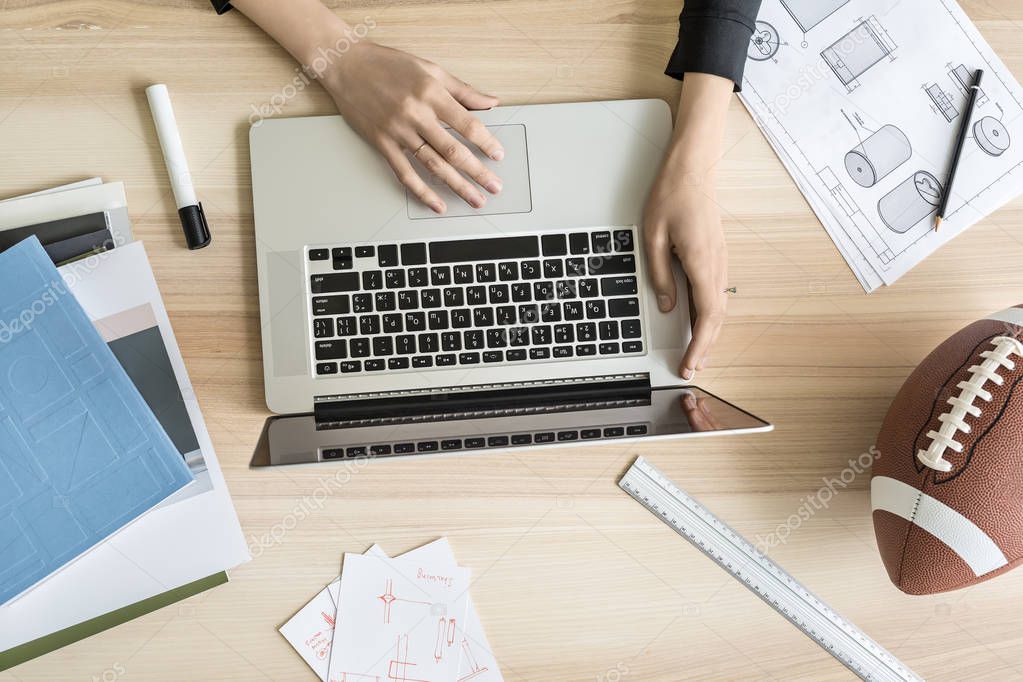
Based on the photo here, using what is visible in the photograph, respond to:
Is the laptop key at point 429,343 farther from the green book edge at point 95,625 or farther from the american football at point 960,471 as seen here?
the american football at point 960,471

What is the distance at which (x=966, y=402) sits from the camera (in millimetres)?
637

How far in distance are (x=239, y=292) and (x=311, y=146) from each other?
0.61ft

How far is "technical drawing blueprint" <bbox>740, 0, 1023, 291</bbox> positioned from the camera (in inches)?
31.0

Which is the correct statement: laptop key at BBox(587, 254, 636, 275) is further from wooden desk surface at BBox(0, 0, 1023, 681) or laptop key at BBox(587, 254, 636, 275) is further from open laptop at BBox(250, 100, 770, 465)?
wooden desk surface at BBox(0, 0, 1023, 681)

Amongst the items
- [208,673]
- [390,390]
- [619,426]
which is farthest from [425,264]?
[208,673]

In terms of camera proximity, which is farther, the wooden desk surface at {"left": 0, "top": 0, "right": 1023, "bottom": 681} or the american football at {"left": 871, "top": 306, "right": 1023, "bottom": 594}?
the wooden desk surface at {"left": 0, "top": 0, "right": 1023, "bottom": 681}

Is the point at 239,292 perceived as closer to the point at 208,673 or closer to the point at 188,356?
the point at 188,356

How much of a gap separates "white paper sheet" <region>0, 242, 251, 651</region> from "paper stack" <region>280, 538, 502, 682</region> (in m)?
0.12

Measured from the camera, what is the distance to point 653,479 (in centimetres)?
76

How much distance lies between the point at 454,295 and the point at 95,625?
526 millimetres

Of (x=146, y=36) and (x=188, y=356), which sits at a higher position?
(x=146, y=36)

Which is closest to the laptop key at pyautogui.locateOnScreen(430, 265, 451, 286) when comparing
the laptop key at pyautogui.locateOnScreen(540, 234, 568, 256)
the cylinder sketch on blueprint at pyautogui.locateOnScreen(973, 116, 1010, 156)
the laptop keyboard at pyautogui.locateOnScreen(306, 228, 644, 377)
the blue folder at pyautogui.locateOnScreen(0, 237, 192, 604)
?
the laptop keyboard at pyautogui.locateOnScreen(306, 228, 644, 377)

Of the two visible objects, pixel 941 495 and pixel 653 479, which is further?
pixel 653 479

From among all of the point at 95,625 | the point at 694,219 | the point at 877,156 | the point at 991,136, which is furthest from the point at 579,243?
the point at 95,625
